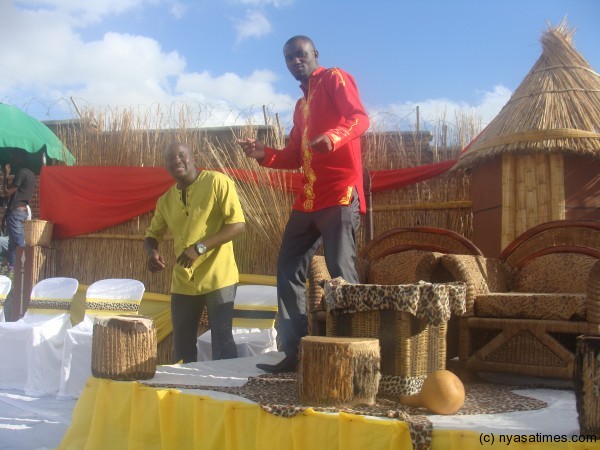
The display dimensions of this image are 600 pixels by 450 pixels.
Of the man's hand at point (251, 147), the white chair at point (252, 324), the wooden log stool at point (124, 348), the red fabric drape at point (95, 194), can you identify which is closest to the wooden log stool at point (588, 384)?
the wooden log stool at point (124, 348)

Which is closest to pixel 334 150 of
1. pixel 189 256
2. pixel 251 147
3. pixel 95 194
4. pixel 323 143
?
pixel 323 143

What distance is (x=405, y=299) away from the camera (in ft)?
9.24

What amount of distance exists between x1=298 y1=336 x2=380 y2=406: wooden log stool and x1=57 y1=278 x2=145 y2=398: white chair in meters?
2.73

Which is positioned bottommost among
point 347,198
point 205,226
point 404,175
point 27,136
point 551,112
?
point 205,226

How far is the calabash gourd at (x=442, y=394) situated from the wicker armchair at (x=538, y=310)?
2.60 ft

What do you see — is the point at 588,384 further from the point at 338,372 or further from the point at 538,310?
the point at 538,310

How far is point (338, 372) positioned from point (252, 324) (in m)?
3.22

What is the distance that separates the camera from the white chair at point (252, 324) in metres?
5.50

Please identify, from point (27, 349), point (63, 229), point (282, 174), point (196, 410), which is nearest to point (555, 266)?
point (196, 410)

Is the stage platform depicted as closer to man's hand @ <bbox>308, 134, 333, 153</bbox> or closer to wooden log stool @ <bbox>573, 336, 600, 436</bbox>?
wooden log stool @ <bbox>573, 336, 600, 436</bbox>

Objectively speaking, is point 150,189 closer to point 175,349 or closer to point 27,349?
point 27,349

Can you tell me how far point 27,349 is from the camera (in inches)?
225

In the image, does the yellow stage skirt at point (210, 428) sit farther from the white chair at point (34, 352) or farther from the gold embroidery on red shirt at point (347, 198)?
the white chair at point (34, 352)

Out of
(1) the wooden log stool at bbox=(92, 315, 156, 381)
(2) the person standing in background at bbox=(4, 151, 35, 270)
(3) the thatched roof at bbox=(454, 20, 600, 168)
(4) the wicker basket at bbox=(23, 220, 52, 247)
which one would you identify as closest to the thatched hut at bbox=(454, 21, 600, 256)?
(3) the thatched roof at bbox=(454, 20, 600, 168)
